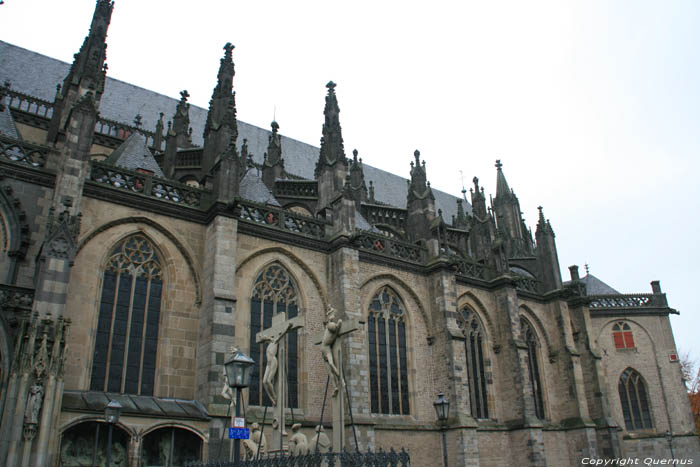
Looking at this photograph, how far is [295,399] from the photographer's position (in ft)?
58.1

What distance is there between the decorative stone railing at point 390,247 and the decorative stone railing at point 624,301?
43.3ft

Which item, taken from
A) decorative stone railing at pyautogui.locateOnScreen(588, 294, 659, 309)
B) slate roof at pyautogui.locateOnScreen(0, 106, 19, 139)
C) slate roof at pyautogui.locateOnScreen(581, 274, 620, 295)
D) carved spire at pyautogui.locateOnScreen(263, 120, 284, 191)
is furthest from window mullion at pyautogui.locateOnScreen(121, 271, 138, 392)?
slate roof at pyautogui.locateOnScreen(581, 274, 620, 295)

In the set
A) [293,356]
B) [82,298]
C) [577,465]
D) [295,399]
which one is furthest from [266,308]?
[577,465]

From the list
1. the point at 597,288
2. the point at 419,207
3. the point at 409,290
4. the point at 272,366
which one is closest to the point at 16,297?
the point at 272,366

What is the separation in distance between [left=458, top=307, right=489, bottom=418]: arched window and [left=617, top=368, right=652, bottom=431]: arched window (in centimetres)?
1025

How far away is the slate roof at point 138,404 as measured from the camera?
44.2ft

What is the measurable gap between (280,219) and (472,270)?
947cm

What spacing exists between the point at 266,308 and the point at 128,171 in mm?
5601

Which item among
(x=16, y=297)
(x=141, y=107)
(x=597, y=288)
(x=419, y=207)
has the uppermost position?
(x=141, y=107)

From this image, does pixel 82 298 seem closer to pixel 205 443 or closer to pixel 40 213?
pixel 40 213

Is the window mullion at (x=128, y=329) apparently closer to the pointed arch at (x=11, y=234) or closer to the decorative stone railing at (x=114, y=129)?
the pointed arch at (x=11, y=234)

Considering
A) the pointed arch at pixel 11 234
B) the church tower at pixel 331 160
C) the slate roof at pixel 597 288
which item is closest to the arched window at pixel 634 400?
the slate roof at pixel 597 288

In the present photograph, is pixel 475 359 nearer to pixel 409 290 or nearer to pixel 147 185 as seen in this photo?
pixel 409 290

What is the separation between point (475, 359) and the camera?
77.5ft
